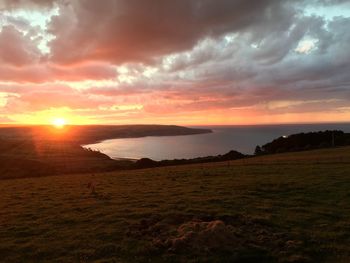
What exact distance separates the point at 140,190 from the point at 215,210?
10.3 meters

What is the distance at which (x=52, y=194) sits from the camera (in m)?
29.7

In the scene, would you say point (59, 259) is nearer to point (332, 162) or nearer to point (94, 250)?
point (94, 250)

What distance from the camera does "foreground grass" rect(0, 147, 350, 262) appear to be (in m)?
14.5

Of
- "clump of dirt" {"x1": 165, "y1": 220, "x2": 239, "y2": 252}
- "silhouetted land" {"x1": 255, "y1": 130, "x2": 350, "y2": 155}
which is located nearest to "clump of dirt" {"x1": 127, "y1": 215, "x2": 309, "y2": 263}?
"clump of dirt" {"x1": 165, "y1": 220, "x2": 239, "y2": 252}

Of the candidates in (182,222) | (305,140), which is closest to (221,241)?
(182,222)

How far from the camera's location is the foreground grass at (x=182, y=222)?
47.7 ft

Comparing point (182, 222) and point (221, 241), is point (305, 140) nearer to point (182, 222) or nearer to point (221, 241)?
point (182, 222)

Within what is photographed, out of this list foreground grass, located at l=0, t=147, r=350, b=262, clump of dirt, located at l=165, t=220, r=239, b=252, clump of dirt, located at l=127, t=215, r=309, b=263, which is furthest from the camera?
clump of dirt, located at l=165, t=220, r=239, b=252

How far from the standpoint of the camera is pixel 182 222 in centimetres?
1831

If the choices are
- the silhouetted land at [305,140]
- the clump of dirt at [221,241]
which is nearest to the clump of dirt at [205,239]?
the clump of dirt at [221,241]

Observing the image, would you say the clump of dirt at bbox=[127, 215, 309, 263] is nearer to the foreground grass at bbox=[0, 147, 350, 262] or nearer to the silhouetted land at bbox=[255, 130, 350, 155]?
the foreground grass at bbox=[0, 147, 350, 262]

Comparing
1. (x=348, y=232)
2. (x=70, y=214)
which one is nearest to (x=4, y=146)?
(x=70, y=214)

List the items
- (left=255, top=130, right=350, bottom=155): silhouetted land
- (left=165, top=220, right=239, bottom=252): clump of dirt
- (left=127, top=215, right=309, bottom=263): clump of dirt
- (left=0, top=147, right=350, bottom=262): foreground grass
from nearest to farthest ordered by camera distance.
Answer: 1. (left=127, top=215, right=309, bottom=263): clump of dirt
2. (left=0, top=147, right=350, bottom=262): foreground grass
3. (left=165, top=220, right=239, bottom=252): clump of dirt
4. (left=255, top=130, right=350, bottom=155): silhouetted land

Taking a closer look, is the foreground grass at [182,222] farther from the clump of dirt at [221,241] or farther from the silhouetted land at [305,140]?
the silhouetted land at [305,140]
